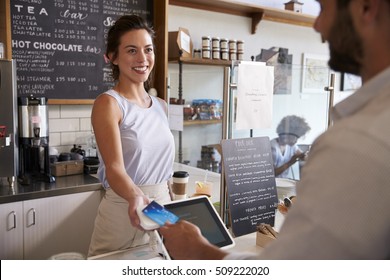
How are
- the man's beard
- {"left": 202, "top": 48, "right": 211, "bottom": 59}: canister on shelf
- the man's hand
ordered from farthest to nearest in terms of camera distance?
{"left": 202, "top": 48, "right": 211, "bottom": 59}: canister on shelf → the man's hand → the man's beard

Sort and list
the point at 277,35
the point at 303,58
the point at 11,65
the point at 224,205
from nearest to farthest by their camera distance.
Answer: the point at 224,205
the point at 11,65
the point at 277,35
the point at 303,58

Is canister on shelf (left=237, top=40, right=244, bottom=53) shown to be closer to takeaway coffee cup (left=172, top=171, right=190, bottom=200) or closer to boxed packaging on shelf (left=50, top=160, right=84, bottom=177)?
boxed packaging on shelf (left=50, top=160, right=84, bottom=177)

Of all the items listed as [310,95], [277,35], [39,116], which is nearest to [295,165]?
[310,95]

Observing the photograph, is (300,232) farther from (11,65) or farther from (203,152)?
(203,152)

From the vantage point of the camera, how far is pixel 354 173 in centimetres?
51

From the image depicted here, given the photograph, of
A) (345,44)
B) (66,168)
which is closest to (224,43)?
(66,168)

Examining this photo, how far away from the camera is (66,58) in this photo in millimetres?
2854

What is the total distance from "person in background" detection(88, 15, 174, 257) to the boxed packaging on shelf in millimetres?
1056

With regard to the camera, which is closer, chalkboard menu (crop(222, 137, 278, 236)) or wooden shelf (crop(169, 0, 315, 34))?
chalkboard menu (crop(222, 137, 278, 236))

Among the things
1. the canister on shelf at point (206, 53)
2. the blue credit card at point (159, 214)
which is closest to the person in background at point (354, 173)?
the blue credit card at point (159, 214)

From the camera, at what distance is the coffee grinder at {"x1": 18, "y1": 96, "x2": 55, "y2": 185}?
2459 millimetres

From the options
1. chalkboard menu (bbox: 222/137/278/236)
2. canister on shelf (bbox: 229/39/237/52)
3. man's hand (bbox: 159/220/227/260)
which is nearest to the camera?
man's hand (bbox: 159/220/227/260)

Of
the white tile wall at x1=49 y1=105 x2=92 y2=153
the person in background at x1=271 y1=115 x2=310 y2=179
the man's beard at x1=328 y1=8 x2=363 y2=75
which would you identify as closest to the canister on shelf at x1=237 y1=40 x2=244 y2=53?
A: the person in background at x1=271 y1=115 x2=310 y2=179

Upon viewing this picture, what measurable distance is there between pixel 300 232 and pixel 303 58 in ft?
14.7
